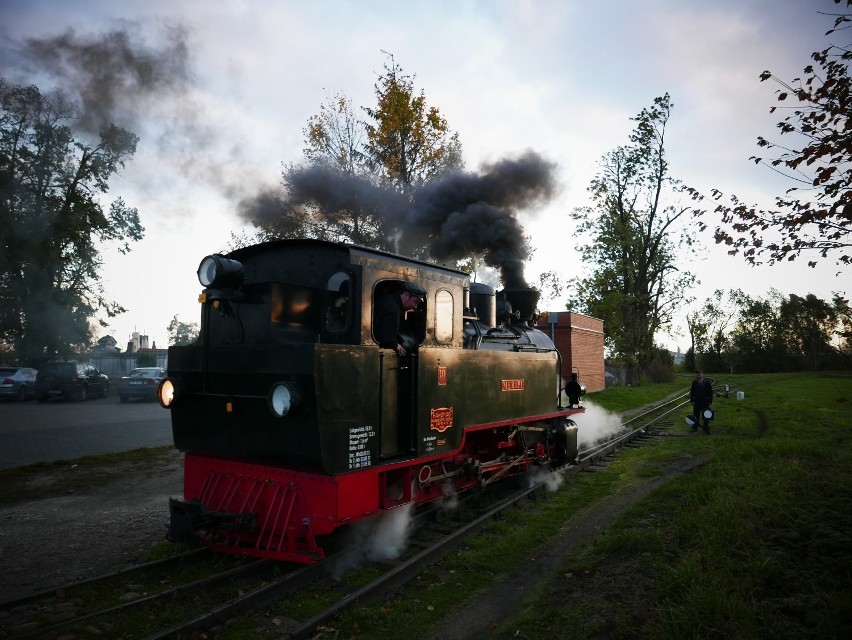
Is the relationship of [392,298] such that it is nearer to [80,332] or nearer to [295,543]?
[295,543]

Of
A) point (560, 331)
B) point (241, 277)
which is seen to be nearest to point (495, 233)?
point (241, 277)

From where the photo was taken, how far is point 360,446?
4691 millimetres

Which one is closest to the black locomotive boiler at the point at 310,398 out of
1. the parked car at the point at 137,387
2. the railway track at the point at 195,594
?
the railway track at the point at 195,594

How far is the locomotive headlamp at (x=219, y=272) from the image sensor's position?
4824mm

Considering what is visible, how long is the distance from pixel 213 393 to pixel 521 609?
3.31 m

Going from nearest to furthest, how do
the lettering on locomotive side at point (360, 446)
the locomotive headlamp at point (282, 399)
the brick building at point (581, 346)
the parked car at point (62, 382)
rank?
the locomotive headlamp at point (282, 399) → the lettering on locomotive side at point (360, 446) → the parked car at point (62, 382) → the brick building at point (581, 346)

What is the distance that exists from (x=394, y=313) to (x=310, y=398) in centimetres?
128

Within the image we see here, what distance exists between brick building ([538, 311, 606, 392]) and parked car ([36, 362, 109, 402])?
61.0 ft

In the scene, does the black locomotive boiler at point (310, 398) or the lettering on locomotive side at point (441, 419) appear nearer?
the black locomotive boiler at point (310, 398)

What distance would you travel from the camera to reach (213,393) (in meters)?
5.13

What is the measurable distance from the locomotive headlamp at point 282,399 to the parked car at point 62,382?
2076 cm

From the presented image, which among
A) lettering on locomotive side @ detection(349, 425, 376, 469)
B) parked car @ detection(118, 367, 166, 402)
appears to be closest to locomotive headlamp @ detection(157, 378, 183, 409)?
lettering on locomotive side @ detection(349, 425, 376, 469)

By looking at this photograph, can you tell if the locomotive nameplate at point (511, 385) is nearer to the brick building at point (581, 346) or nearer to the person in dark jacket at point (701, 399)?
the person in dark jacket at point (701, 399)

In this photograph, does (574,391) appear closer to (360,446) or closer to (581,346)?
(360,446)
